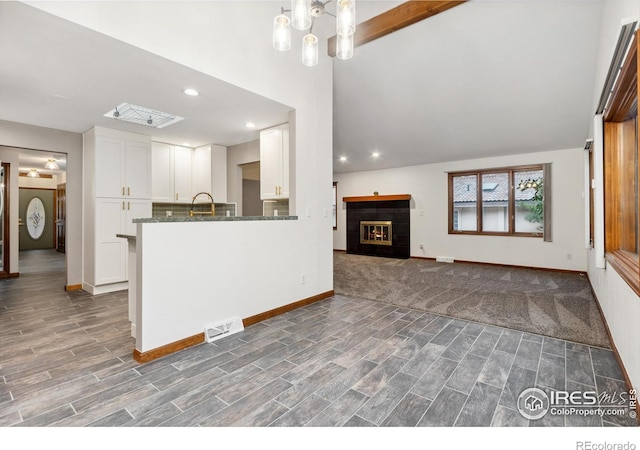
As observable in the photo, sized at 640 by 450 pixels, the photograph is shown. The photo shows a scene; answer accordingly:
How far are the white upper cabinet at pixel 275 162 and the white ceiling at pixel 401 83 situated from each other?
0.17 metres

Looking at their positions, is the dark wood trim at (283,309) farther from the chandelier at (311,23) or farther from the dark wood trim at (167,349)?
the chandelier at (311,23)

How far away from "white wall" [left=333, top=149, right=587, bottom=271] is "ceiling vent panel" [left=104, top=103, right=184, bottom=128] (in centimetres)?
557

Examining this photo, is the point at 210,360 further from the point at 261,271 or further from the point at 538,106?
the point at 538,106

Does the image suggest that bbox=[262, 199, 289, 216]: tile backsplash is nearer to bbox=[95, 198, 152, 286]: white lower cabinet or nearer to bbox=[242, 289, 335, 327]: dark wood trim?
bbox=[242, 289, 335, 327]: dark wood trim

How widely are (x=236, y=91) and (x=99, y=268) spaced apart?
10.4 feet

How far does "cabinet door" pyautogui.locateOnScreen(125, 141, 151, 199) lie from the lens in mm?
4477

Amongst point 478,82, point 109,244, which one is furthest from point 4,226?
point 478,82

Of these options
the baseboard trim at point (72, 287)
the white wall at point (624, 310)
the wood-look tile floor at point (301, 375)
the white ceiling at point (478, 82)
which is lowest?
the wood-look tile floor at point (301, 375)

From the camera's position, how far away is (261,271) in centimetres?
322

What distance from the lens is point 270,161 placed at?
13.4 feet

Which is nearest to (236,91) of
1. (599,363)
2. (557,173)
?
(599,363)

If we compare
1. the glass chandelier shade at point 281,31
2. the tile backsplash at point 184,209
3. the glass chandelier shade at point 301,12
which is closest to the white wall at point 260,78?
the glass chandelier shade at point 281,31

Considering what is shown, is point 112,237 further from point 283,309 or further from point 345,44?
point 345,44

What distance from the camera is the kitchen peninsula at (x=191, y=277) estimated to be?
7.54ft
